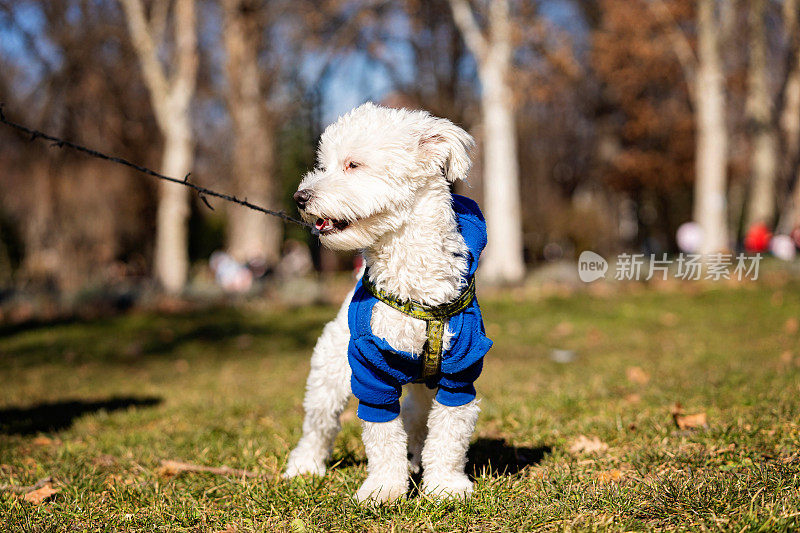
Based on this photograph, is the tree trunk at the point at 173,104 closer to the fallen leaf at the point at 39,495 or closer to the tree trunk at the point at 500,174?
the tree trunk at the point at 500,174

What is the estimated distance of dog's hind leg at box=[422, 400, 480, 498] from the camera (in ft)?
9.92

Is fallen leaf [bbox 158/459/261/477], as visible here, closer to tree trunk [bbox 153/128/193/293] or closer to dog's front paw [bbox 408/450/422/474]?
dog's front paw [bbox 408/450/422/474]

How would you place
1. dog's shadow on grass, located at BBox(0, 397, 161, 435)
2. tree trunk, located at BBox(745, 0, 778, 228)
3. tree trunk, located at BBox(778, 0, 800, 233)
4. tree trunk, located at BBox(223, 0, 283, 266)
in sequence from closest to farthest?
dog's shadow on grass, located at BBox(0, 397, 161, 435), tree trunk, located at BBox(223, 0, 283, 266), tree trunk, located at BBox(778, 0, 800, 233), tree trunk, located at BBox(745, 0, 778, 228)

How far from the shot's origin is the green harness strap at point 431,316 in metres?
2.94

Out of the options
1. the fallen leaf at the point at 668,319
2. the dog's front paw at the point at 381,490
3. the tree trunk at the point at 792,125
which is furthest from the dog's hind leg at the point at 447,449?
the tree trunk at the point at 792,125

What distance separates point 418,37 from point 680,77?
43.2 feet

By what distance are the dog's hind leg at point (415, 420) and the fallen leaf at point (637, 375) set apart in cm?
309

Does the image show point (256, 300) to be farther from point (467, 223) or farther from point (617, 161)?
point (617, 161)

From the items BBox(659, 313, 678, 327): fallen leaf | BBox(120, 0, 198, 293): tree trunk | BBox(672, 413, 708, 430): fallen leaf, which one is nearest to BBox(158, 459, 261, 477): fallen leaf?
BBox(672, 413, 708, 430): fallen leaf

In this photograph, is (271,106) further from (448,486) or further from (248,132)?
(448,486)

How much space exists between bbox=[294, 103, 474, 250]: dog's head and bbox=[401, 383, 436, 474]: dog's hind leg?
3.06 feet

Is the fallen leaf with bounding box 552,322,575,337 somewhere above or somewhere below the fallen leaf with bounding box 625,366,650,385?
below

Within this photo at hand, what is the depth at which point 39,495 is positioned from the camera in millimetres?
3365

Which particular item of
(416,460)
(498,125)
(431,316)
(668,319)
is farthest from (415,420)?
(498,125)
